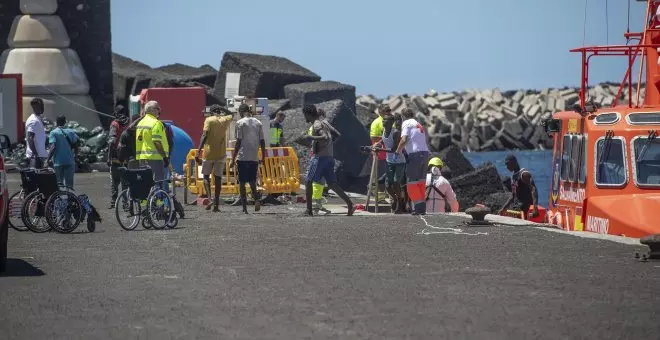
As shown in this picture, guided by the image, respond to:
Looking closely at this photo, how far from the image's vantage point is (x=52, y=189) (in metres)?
20.6

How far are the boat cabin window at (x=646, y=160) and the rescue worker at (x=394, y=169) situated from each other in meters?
5.85

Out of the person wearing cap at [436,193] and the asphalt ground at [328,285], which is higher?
the person wearing cap at [436,193]

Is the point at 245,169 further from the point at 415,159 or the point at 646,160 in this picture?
the point at 646,160

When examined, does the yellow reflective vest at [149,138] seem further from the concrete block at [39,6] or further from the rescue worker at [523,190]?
the concrete block at [39,6]

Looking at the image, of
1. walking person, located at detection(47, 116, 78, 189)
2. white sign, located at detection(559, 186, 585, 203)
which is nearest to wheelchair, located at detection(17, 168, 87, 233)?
walking person, located at detection(47, 116, 78, 189)

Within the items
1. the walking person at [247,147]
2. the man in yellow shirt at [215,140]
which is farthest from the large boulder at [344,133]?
the walking person at [247,147]

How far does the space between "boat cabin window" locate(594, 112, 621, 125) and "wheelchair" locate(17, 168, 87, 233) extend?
7252mm

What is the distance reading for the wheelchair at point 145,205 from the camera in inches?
827

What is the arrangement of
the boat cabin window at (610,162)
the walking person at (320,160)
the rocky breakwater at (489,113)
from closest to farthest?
the boat cabin window at (610,162), the walking person at (320,160), the rocky breakwater at (489,113)

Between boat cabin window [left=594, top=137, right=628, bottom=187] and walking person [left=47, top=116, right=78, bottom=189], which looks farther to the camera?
walking person [left=47, top=116, right=78, bottom=189]

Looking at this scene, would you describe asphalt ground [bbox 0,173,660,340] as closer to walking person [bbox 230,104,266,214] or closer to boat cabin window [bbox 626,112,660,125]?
boat cabin window [bbox 626,112,660,125]

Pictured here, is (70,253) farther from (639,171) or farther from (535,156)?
(535,156)

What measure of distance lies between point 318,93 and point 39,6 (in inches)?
365

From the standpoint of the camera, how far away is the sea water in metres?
93.8
